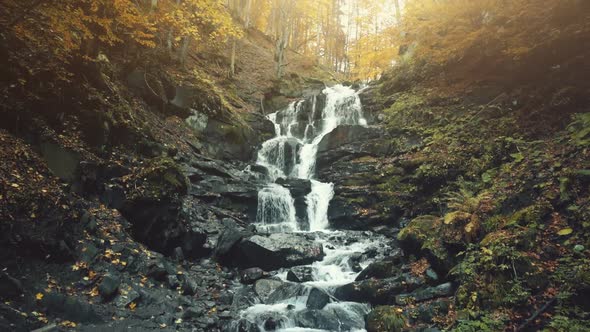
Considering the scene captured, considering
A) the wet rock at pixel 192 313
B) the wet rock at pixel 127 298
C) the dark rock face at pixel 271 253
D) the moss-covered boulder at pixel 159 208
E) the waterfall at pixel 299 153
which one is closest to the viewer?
the wet rock at pixel 127 298

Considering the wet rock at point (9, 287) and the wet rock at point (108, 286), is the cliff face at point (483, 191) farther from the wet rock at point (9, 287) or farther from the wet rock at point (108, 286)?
the wet rock at point (9, 287)

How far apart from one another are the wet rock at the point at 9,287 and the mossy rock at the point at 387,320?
6.07 m

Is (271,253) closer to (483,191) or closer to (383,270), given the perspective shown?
(383,270)

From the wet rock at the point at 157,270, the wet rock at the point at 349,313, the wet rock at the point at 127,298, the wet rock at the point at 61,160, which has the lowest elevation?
the wet rock at the point at 349,313

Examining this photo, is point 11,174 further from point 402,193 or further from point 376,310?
point 402,193

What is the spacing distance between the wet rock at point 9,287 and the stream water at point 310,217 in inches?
157

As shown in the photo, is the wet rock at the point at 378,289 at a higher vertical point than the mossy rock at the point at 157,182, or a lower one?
lower

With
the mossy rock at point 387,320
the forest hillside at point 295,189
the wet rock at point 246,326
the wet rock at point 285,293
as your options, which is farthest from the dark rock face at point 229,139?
the mossy rock at point 387,320

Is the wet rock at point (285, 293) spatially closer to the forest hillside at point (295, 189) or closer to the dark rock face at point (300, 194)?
the forest hillside at point (295, 189)

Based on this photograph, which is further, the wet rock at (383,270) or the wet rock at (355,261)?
the wet rock at (355,261)

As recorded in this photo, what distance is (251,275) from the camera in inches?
362

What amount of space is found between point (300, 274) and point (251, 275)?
4.50 ft

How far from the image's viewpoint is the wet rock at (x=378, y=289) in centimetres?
751

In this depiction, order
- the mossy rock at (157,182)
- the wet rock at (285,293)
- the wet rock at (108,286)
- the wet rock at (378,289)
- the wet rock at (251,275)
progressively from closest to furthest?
the wet rock at (108,286)
the wet rock at (378,289)
the wet rock at (285,293)
the mossy rock at (157,182)
the wet rock at (251,275)
